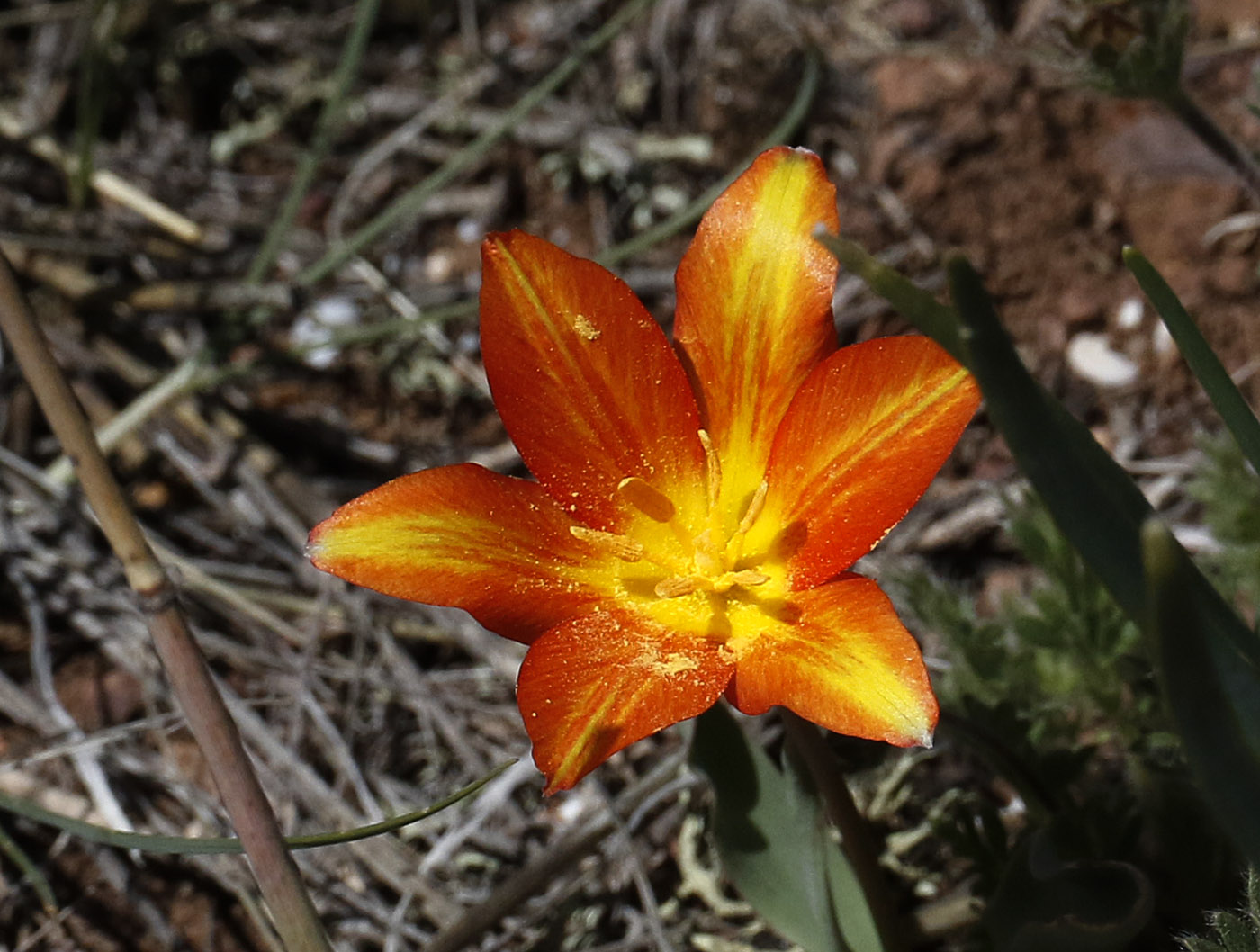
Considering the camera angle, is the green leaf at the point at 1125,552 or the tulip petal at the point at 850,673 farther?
the tulip petal at the point at 850,673

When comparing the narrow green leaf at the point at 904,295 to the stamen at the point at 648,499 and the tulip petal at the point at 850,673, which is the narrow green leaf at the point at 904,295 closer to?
the tulip petal at the point at 850,673

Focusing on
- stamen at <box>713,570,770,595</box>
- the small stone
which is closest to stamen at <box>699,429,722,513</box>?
stamen at <box>713,570,770,595</box>

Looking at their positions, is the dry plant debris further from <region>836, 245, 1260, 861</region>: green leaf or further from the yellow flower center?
<region>836, 245, 1260, 861</region>: green leaf

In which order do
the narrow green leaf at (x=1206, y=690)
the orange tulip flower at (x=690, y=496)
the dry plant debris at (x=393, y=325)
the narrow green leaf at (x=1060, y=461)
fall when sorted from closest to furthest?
the narrow green leaf at (x=1206, y=690)
the narrow green leaf at (x=1060, y=461)
the orange tulip flower at (x=690, y=496)
the dry plant debris at (x=393, y=325)

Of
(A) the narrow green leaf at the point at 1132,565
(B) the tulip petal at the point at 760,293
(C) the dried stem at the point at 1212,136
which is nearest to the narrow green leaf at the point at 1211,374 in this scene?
(A) the narrow green leaf at the point at 1132,565

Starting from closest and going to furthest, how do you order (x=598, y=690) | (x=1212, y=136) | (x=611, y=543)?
1. (x=598, y=690)
2. (x=611, y=543)
3. (x=1212, y=136)

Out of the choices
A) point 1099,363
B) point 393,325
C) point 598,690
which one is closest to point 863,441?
point 598,690

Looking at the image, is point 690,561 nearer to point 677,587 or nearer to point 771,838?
point 677,587
